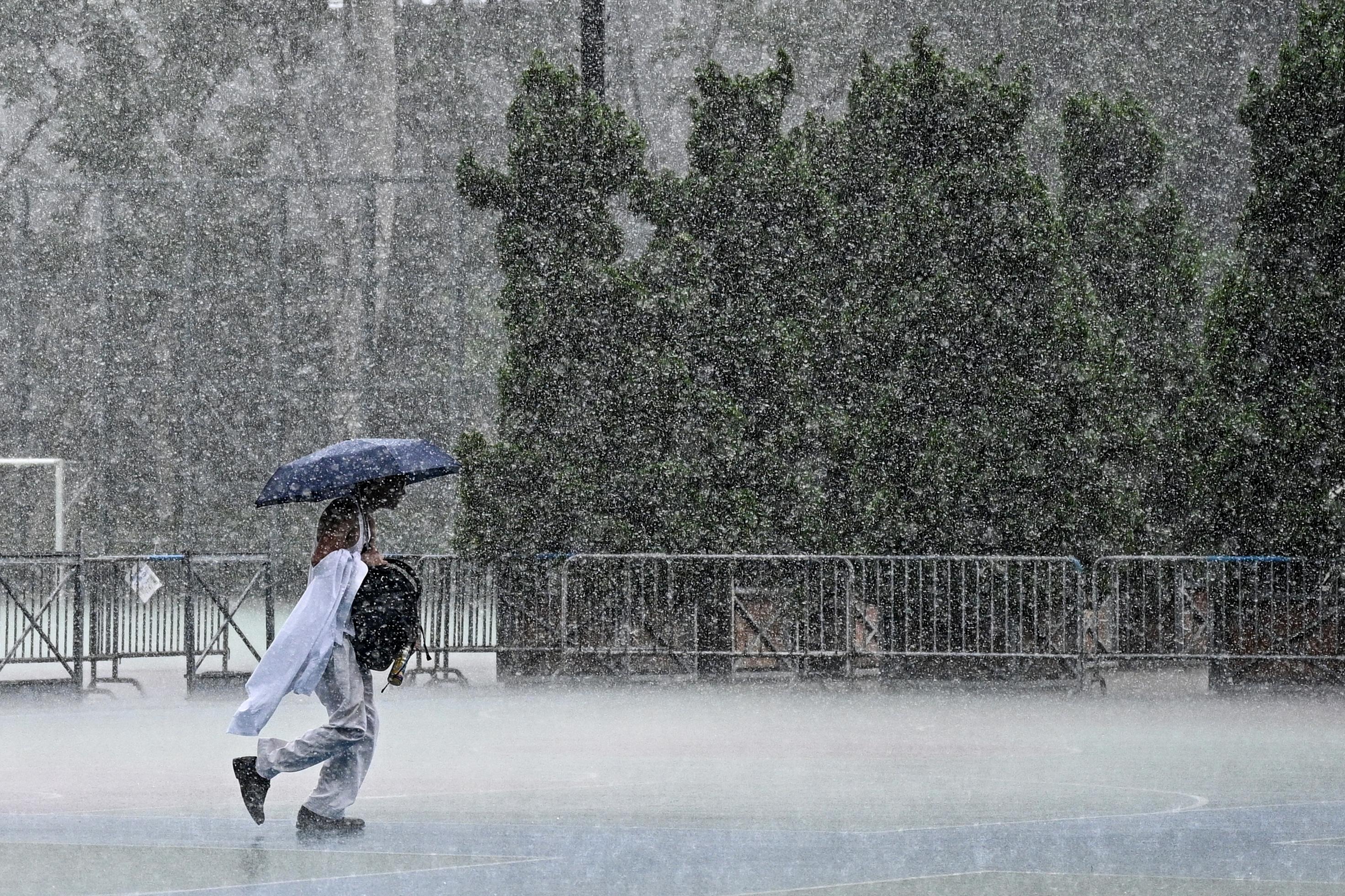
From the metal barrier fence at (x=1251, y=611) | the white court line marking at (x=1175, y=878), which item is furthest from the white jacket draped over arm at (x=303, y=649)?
the metal barrier fence at (x=1251, y=611)

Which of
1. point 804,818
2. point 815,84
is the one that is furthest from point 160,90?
point 804,818

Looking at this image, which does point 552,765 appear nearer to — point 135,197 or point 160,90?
point 135,197

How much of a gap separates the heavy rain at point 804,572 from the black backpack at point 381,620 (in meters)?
0.02

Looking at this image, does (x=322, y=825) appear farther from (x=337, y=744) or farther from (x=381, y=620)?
(x=381, y=620)

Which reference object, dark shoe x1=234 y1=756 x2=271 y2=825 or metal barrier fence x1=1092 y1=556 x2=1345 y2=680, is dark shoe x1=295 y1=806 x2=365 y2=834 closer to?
dark shoe x1=234 y1=756 x2=271 y2=825

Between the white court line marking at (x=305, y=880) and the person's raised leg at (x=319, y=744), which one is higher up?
the person's raised leg at (x=319, y=744)

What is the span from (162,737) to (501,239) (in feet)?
24.4

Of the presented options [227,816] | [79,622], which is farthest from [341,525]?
[79,622]

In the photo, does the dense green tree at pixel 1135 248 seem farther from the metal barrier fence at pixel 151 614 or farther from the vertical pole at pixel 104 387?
the vertical pole at pixel 104 387

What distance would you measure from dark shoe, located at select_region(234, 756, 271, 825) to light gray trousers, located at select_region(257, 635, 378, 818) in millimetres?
35

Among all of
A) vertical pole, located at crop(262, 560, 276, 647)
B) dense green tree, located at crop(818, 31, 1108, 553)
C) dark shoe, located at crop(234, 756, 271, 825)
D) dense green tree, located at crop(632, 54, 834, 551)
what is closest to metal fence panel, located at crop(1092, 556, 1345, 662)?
dense green tree, located at crop(818, 31, 1108, 553)

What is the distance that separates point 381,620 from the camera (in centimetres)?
998

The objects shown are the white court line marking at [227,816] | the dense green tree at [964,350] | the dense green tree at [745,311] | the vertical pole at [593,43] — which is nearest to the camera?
the white court line marking at [227,816]

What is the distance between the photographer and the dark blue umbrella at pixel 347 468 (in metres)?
10.1
